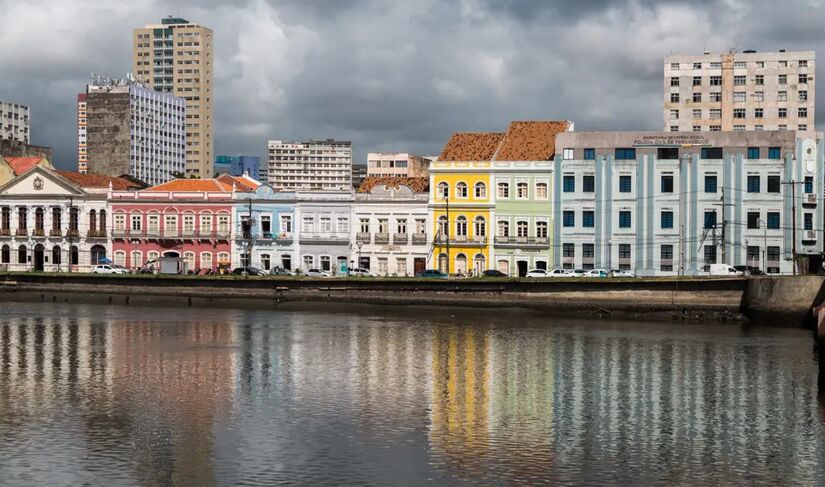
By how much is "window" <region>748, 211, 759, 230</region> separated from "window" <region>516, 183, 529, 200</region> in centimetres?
1948

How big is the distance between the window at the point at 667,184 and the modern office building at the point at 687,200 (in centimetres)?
9

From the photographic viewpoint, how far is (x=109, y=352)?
5609cm

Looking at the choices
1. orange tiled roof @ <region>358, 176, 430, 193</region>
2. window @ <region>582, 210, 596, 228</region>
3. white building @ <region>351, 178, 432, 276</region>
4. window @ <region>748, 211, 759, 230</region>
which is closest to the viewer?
window @ <region>748, 211, 759, 230</region>

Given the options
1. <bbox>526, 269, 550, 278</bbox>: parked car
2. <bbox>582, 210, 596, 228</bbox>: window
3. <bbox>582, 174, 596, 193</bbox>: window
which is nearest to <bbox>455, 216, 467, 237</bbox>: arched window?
<bbox>526, 269, 550, 278</bbox>: parked car

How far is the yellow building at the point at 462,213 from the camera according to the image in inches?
3848

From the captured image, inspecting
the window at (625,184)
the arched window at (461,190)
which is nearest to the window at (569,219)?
the window at (625,184)

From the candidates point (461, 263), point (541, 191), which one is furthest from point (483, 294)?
point (541, 191)

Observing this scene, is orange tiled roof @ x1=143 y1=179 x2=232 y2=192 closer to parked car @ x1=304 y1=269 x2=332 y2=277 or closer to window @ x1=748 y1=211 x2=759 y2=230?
parked car @ x1=304 y1=269 x2=332 y2=277

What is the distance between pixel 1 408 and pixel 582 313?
161 ft

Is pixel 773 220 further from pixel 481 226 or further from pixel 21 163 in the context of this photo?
A: pixel 21 163

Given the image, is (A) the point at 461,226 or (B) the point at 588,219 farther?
(A) the point at 461,226

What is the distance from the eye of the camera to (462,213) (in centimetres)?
9862

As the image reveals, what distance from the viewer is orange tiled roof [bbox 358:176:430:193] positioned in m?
102

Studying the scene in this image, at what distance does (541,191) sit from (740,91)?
48.9 m
